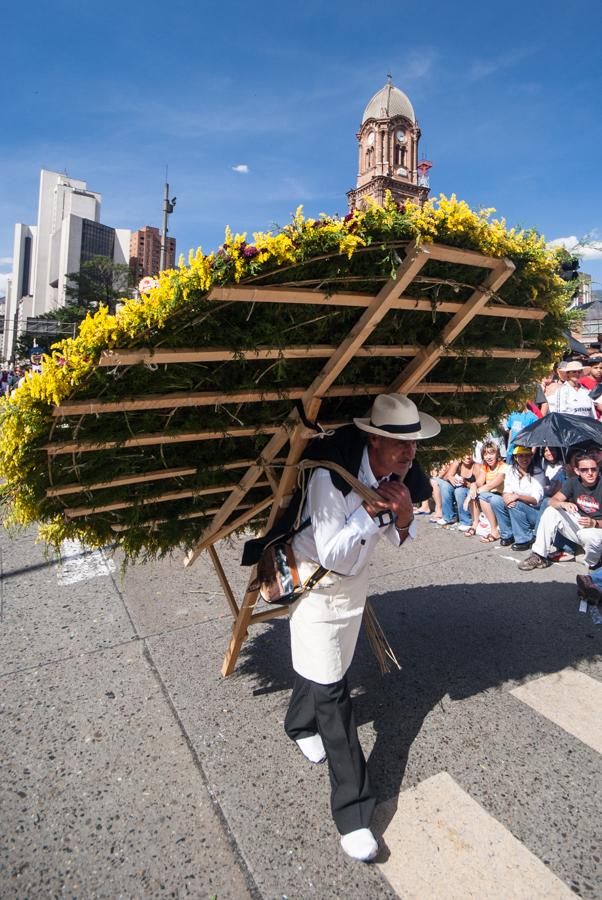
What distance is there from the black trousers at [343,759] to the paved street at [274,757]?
0.48 ft

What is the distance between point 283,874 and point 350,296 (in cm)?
222

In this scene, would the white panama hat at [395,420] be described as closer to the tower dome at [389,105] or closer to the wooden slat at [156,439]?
the wooden slat at [156,439]

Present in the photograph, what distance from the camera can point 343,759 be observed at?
2270 millimetres

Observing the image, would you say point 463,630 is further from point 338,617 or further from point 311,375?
point 311,375

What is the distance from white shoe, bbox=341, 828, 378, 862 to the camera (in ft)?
6.91

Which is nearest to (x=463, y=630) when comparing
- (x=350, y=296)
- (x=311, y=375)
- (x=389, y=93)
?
(x=311, y=375)

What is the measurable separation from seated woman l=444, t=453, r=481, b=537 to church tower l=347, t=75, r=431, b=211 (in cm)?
6414

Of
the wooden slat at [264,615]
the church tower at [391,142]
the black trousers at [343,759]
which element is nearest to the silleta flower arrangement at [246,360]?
the wooden slat at [264,615]

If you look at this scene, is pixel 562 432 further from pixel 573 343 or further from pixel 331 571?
pixel 331 571

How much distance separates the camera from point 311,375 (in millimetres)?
2398

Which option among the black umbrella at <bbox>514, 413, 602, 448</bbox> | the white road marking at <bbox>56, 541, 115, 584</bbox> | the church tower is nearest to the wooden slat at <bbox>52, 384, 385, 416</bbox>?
the white road marking at <bbox>56, 541, 115, 584</bbox>

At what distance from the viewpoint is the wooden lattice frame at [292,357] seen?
1880mm

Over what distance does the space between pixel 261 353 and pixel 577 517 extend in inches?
165

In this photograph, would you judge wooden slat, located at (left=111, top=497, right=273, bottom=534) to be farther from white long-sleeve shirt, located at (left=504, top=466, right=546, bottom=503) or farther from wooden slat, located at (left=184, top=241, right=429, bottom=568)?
white long-sleeve shirt, located at (left=504, top=466, right=546, bottom=503)
